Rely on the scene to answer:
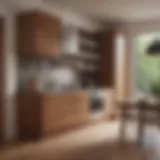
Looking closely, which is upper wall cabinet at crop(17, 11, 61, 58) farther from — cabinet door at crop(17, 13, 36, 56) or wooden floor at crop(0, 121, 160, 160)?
wooden floor at crop(0, 121, 160, 160)

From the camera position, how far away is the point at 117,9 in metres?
5.82

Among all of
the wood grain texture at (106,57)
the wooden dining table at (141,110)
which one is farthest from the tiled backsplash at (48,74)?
the wooden dining table at (141,110)

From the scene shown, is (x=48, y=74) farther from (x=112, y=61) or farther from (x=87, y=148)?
(x=87, y=148)

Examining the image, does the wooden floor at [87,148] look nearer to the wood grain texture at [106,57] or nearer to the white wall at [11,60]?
the white wall at [11,60]

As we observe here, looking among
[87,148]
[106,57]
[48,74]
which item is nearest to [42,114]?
[87,148]

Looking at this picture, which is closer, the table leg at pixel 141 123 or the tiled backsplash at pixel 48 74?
the table leg at pixel 141 123

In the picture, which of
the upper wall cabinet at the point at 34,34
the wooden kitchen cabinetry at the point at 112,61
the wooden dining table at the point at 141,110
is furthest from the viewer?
the wooden kitchen cabinetry at the point at 112,61

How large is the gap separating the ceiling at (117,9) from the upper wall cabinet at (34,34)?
0.58 meters

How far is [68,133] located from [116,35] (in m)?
2.99

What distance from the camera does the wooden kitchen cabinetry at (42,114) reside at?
4.69m

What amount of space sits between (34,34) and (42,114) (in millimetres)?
1437

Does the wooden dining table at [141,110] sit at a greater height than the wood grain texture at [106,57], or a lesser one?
lesser

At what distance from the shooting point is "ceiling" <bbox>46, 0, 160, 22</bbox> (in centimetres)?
523

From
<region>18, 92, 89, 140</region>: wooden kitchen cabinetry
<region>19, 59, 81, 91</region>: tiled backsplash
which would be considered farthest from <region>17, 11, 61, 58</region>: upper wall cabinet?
<region>18, 92, 89, 140</region>: wooden kitchen cabinetry
